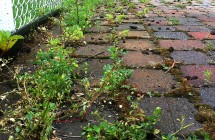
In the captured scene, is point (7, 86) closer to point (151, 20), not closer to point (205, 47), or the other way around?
point (205, 47)

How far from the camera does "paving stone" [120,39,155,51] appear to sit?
339 centimetres

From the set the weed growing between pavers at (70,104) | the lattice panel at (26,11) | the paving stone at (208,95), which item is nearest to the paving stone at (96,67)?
the weed growing between pavers at (70,104)

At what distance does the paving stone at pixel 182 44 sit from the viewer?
3.44 m

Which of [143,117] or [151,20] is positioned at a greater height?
[143,117]

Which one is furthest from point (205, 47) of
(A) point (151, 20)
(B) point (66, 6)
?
(B) point (66, 6)

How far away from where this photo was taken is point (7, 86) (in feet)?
7.29

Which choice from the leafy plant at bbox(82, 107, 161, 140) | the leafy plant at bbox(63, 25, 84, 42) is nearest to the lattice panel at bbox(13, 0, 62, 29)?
the leafy plant at bbox(63, 25, 84, 42)

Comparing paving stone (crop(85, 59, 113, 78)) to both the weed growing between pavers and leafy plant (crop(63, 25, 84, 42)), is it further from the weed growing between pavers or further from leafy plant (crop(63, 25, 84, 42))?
leafy plant (crop(63, 25, 84, 42))

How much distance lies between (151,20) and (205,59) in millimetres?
2331

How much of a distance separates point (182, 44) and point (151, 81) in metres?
1.35

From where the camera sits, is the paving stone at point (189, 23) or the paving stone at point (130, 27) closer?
the paving stone at point (130, 27)

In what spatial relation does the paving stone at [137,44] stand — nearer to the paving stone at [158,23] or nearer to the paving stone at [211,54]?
the paving stone at [211,54]

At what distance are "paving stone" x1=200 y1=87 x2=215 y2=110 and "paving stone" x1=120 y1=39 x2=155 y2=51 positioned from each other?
1218 mm

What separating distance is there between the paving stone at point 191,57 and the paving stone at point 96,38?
3.00ft
